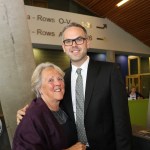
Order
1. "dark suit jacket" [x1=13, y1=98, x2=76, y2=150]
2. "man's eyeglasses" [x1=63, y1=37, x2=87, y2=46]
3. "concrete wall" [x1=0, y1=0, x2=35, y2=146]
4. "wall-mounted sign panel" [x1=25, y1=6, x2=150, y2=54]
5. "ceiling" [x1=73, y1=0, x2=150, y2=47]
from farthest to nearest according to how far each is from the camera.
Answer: "ceiling" [x1=73, y1=0, x2=150, y2=47], "wall-mounted sign panel" [x1=25, y1=6, x2=150, y2=54], "concrete wall" [x1=0, y1=0, x2=35, y2=146], "man's eyeglasses" [x1=63, y1=37, x2=87, y2=46], "dark suit jacket" [x1=13, y1=98, x2=76, y2=150]

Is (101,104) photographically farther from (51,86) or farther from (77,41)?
(77,41)

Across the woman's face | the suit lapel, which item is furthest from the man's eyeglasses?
the woman's face

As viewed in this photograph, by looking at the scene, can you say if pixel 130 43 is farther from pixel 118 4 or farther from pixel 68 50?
pixel 68 50

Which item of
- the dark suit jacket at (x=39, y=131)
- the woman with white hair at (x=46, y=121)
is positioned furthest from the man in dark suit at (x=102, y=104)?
the dark suit jacket at (x=39, y=131)

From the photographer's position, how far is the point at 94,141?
77.5 inches

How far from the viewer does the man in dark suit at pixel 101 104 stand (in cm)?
193

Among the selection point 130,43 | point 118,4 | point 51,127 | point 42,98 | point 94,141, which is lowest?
point 94,141

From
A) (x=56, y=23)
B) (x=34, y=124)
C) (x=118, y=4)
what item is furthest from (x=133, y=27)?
(x=34, y=124)

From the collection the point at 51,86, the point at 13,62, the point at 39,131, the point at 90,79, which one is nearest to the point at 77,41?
the point at 90,79

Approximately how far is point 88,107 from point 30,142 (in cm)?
58

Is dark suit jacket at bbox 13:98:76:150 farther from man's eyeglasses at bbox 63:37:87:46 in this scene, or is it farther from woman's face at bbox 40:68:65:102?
man's eyeglasses at bbox 63:37:87:46

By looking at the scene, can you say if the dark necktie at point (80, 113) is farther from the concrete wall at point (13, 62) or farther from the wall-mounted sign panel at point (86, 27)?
the wall-mounted sign panel at point (86, 27)

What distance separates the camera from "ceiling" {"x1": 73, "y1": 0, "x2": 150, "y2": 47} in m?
10.9

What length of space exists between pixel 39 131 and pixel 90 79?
65 cm
